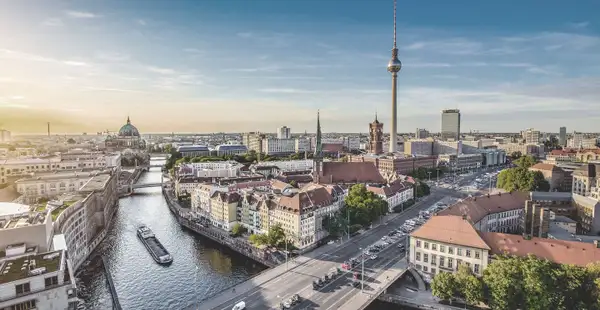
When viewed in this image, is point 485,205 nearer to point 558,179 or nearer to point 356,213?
point 356,213

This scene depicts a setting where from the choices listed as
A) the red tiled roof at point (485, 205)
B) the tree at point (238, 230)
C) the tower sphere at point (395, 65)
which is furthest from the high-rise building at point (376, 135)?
the tree at point (238, 230)

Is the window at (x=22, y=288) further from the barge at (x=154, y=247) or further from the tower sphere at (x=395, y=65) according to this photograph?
the tower sphere at (x=395, y=65)

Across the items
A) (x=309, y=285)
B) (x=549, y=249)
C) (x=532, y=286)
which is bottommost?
(x=309, y=285)

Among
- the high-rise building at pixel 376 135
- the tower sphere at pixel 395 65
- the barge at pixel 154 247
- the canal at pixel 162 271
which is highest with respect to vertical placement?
the tower sphere at pixel 395 65

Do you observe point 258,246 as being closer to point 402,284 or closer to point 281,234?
point 281,234

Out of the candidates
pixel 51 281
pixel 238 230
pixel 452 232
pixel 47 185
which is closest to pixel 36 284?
pixel 51 281

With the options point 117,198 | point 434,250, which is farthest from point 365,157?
point 434,250
